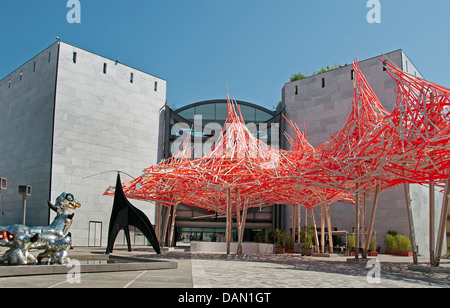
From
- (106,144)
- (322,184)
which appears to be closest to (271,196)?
(322,184)

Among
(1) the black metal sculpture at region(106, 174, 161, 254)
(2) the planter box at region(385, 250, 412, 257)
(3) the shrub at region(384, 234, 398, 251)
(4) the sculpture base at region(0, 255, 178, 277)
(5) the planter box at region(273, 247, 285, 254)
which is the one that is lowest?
(2) the planter box at region(385, 250, 412, 257)

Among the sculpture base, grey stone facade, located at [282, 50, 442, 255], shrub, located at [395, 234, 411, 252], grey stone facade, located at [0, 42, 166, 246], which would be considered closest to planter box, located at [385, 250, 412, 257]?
shrub, located at [395, 234, 411, 252]

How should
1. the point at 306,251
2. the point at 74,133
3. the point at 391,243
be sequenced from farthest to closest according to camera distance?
the point at 74,133, the point at 391,243, the point at 306,251

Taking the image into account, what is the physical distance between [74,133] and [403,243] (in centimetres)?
2749

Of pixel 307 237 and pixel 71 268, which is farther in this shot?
pixel 307 237

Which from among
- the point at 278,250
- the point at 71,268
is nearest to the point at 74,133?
the point at 278,250

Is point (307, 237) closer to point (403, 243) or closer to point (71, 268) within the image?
point (403, 243)

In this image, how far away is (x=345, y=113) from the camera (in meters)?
38.1

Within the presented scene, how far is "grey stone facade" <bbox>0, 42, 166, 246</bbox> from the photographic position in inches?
1352

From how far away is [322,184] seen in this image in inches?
804

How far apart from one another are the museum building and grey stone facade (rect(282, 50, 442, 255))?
0.09m

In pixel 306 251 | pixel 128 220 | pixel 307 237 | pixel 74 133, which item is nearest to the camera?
pixel 128 220

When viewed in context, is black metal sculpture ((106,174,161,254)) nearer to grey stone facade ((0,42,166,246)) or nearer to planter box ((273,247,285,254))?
planter box ((273,247,285,254))

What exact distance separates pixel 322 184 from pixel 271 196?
8.30 meters
